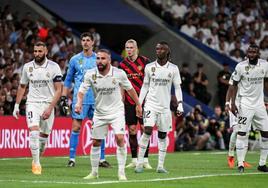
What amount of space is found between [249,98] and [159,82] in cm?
208

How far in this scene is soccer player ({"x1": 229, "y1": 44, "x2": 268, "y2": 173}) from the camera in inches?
754

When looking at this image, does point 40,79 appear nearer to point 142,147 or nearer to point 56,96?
point 56,96

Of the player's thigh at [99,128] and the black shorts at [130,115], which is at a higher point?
the black shorts at [130,115]

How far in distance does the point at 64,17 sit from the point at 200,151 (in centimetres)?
820

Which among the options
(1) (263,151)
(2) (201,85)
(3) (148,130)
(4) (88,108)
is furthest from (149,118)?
(2) (201,85)

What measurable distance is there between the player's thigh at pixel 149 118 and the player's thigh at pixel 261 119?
7.61 feet

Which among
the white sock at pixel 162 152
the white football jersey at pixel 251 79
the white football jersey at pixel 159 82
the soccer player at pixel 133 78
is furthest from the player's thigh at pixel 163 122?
the white football jersey at pixel 251 79

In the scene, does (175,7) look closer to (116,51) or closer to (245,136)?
(116,51)

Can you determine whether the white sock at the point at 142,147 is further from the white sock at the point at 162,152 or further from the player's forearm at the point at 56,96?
the player's forearm at the point at 56,96

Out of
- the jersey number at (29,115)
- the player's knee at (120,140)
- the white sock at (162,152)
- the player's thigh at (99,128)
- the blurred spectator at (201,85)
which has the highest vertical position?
the blurred spectator at (201,85)

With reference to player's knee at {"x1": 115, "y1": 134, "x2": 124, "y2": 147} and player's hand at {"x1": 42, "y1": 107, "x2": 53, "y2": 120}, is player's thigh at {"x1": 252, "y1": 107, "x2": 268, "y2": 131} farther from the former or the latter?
player's hand at {"x1": 42, "y1": 107, "x2": 53, "y2": 120}

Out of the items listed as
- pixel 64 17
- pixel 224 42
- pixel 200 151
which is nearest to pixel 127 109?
pixel 200 151

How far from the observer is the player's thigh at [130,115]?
65.1 feet

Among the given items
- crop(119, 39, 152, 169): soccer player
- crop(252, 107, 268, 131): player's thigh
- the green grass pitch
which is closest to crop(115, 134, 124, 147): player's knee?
the green grass pitch
